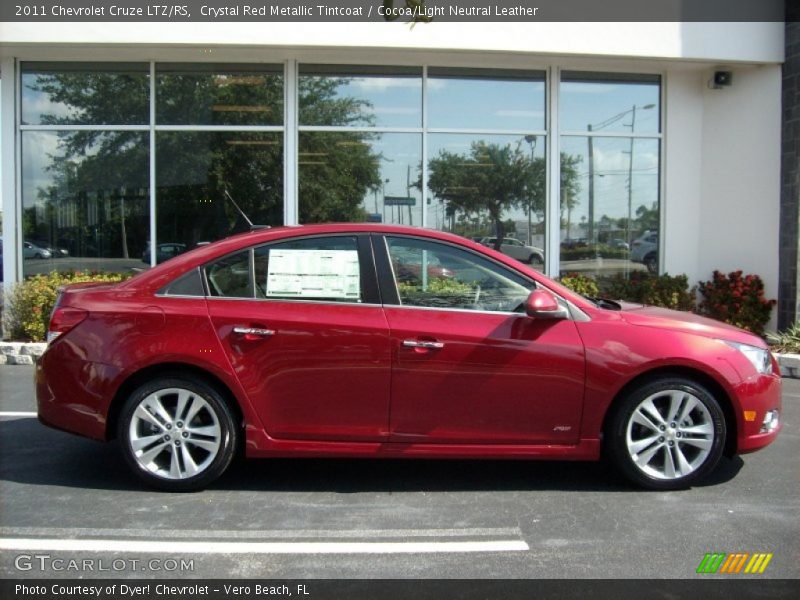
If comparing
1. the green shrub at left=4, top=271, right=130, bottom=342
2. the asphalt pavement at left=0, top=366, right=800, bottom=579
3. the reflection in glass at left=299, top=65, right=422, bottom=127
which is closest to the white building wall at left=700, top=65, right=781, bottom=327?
the reflection in glass at left=299, top=65, right=422, bottom=127

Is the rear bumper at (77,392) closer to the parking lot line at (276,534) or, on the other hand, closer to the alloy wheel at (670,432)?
the parking lot line at (276,534)

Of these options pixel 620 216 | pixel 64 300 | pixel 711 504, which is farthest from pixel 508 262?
pixel 620 216

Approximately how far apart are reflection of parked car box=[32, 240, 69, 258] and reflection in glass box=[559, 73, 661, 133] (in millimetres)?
7592

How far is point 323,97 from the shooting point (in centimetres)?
1039

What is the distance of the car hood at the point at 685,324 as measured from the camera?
14.4 feet

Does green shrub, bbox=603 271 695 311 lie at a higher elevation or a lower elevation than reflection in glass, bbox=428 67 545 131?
lower

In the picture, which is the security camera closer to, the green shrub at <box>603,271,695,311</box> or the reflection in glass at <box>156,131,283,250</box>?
the green shrub at <box>603,271,695,311</box>

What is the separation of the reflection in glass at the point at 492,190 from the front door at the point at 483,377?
637 cm

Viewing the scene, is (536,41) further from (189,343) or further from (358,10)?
(189,343)

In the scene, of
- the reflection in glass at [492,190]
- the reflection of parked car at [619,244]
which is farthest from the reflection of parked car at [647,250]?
the reflection in glass at [492,190]

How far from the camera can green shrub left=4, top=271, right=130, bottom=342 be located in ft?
30.2
